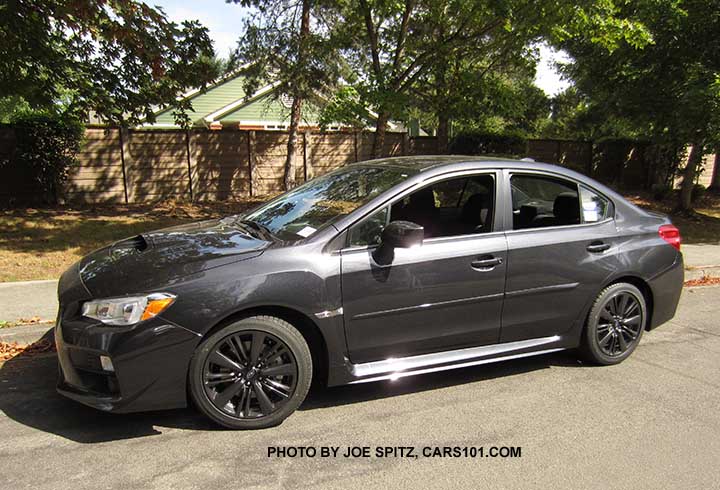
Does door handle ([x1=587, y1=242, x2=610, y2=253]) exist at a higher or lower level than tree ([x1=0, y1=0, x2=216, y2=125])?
lower

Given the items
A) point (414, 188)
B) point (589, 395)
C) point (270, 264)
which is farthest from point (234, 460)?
point (589, 395)

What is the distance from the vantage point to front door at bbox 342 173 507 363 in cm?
358

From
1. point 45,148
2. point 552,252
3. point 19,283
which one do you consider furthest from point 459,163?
point 45,148

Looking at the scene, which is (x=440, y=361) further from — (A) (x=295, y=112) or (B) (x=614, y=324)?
(A) (x=295, y=112)

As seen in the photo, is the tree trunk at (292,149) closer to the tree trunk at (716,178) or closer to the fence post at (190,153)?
the fence post at (190,153)

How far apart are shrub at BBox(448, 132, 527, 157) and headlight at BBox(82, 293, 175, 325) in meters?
13.4

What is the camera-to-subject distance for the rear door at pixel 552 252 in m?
4.07

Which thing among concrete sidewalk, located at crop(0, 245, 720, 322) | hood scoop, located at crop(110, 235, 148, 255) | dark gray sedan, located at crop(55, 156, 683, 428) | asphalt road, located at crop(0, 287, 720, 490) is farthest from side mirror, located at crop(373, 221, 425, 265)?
concrete sidewalk, located at crop(0, 245, 720, 322)

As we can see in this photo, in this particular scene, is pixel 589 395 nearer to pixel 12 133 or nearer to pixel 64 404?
pixel 64 404

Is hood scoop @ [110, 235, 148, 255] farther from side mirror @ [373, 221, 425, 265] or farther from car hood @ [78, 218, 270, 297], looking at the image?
side mirror @ [373, 221, 425, 265]

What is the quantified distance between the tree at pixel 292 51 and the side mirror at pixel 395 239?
844 centimetres

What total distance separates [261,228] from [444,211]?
1.75 m

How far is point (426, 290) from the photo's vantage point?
147 inches

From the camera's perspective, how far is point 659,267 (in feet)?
15.3
